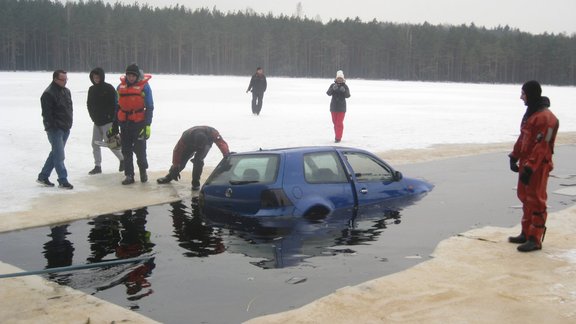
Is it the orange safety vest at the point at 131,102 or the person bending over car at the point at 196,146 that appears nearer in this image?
the person bending over car at the point at 196,146

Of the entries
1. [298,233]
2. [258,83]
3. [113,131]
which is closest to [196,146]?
[113,131]

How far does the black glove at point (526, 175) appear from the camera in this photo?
22.8ft

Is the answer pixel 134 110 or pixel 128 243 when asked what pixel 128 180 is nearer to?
pixel 134 110

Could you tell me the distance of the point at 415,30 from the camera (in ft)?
397

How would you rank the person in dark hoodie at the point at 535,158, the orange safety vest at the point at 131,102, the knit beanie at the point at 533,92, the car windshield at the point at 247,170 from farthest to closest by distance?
1. the orange safety vest at the point at 131,102
2. the car windshield at the point at 247,170
3. the knit beanie at the point at 533,92
4. the person in dark hoodie at the point at 535,158

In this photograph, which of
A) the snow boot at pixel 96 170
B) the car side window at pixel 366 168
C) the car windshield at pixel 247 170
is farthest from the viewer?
the snow boot at pixel 96 170

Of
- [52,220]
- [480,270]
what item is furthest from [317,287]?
[52,220]

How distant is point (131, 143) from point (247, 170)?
4136 millimetres

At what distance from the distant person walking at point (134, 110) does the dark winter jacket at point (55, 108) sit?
96cm

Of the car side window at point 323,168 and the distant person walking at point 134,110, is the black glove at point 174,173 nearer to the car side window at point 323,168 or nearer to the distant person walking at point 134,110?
the distant person walking at point 134,110

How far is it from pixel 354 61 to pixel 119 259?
11456cm

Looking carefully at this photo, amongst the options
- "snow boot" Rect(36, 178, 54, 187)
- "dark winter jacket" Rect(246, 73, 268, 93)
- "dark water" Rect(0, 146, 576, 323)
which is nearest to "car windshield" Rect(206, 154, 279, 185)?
"dark water" Rect(0, 146, 576, 323)

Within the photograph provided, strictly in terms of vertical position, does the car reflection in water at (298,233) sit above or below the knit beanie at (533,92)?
below

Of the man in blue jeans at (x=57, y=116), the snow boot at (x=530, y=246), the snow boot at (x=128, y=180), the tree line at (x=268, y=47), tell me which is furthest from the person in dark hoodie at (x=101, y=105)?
the tree line at (x=268, y=47)
